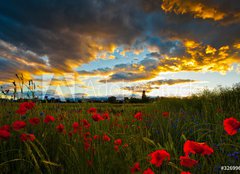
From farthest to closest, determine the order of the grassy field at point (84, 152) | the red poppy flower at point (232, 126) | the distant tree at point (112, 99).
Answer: the distant tree at point (112, 99) < the grassy field at point (84, 152) < the red poppy flower at point (232, 126)

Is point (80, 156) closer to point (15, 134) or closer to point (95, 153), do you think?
point (95, 153)

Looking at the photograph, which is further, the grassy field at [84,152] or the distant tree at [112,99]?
the distant tree at [112,99]

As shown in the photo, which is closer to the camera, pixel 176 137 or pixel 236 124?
pixel 236 124

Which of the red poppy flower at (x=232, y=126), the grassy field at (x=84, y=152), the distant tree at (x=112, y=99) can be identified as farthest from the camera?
the distant tree at (x=112, y=99)

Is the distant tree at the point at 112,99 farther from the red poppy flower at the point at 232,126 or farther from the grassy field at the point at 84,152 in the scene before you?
the red poppy flower at the point at 232,126

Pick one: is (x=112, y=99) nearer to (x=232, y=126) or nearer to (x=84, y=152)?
(x=84, y=152)

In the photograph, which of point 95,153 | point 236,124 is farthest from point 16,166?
point 236,124

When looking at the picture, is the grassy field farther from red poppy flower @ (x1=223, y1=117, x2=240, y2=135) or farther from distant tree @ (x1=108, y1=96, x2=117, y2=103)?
distant tree @ (x1=108, y1=96, x2=117, y2=103)

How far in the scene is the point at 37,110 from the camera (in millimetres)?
3928

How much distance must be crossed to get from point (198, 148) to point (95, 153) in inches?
55.5

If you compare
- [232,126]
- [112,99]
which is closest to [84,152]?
[232,126]

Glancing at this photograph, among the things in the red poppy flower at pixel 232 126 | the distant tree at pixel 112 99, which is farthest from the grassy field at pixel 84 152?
the distant tree at pixel 112 99

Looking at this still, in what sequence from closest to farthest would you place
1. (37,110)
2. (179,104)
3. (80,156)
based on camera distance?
1. (80,156)
2. (37,110)
3. (179,104)

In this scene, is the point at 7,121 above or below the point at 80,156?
above
